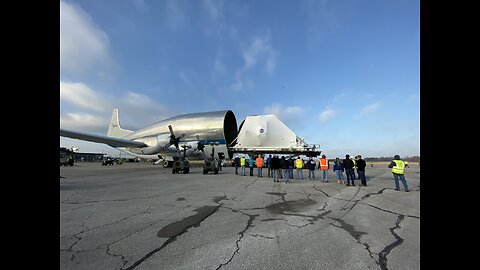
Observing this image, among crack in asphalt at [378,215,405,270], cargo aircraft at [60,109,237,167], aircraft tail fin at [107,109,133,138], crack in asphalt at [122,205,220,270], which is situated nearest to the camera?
crack in asphalt at [378,215,405,270]

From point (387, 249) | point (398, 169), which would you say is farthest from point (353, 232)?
point (398, 169)

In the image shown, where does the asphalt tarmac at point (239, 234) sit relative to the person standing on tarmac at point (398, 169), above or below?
below

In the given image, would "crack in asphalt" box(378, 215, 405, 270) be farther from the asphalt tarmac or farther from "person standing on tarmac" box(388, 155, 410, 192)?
"person standing on tarmac" box(388, 155, 410, 192)

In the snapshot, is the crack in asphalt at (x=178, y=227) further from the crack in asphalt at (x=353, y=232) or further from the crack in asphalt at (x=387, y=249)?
the crack in asphalt at (x=387, y=249)

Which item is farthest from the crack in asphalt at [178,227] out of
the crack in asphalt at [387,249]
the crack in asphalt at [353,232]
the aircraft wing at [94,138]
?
the aircraft wing at [94,138]

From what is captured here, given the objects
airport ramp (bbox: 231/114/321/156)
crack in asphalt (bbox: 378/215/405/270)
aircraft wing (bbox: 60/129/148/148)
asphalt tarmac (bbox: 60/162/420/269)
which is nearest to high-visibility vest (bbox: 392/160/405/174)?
asphalt tarmac (bbox: 60/162/420/269)

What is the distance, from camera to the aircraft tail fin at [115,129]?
43188mm

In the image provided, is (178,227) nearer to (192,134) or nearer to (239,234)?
(239,234)

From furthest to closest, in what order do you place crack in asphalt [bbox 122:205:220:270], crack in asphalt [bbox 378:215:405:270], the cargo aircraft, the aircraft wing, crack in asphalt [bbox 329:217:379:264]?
1. the cargo aircraft
2. the aircraft wing
3. crack in asphalt [bbox 329:217:379:264]
4. crack in asphalt [bbox 122:205:220:270]
5. crack in asphalt [bbox 378:215:405:270]

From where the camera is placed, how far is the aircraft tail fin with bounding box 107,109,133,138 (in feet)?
142

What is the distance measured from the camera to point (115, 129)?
44.2 m
